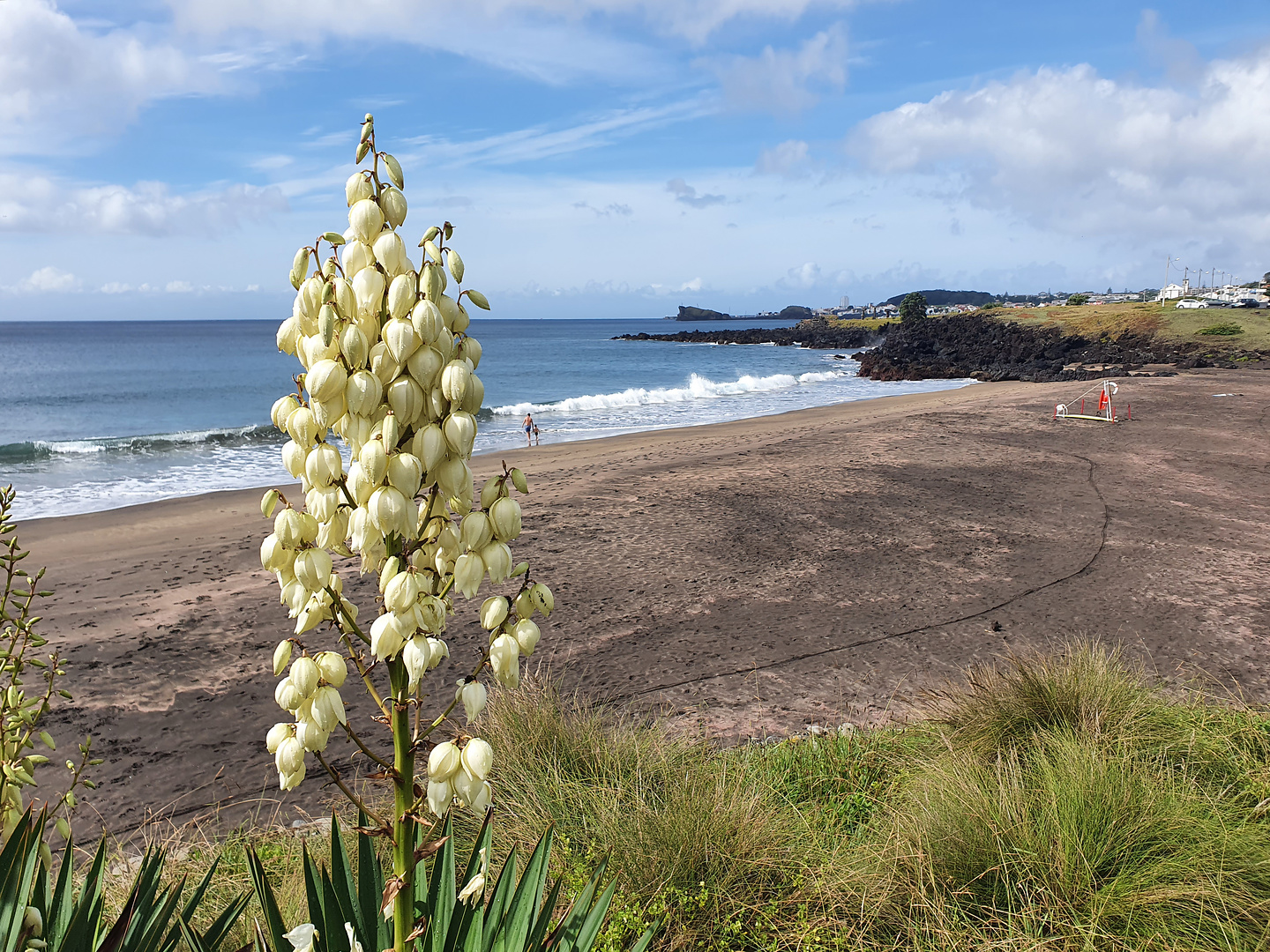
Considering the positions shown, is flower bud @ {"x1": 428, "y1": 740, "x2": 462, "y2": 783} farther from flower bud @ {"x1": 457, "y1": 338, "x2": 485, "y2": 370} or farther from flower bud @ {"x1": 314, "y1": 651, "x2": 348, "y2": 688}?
flower bud @ {"x1": 457, "y1": 338, "x2": 485, "y2": 370}

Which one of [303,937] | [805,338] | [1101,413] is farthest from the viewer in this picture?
[805,338]

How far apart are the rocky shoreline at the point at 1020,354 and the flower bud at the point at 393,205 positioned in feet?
105

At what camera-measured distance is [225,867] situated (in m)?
3.05

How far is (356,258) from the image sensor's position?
4.03 feet

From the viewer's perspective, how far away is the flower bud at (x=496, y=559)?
129 cm

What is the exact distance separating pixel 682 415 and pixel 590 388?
13.8 meters

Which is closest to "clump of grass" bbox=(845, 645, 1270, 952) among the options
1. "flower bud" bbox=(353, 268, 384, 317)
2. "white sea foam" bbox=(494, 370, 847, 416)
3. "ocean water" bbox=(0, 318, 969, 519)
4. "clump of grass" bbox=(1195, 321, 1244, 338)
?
"flower bud" bbox=(353, 268, 384, 317)

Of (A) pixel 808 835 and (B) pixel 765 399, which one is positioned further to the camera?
(B) pixel 765 399

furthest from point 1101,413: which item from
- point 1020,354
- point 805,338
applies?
point 805,338

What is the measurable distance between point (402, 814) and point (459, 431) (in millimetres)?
586

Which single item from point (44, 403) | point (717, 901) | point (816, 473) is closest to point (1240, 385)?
point (816, 473)

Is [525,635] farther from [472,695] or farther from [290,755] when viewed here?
[290,755]

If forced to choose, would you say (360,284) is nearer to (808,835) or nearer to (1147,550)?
(808,835)

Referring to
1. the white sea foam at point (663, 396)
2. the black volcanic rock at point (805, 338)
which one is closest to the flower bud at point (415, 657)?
the white sea foam at point (663, 396)
